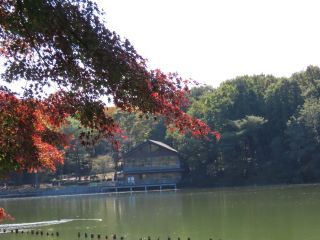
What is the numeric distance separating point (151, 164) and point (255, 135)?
11.9 meters

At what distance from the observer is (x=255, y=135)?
49.7 m

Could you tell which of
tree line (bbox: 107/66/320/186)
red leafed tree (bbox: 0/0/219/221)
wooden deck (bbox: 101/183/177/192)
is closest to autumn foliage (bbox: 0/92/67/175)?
red leafed tree (bbox: 0/0/219/221)

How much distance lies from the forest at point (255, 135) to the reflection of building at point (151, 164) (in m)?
1.38

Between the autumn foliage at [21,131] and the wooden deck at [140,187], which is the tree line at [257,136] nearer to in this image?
the wooden deck at [140,187]

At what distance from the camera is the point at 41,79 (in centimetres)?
433

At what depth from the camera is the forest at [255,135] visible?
Answer: 45.2 metres

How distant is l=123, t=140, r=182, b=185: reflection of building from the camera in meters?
51.3

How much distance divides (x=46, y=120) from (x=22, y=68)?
0.96 m

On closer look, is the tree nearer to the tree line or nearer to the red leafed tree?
the red leafed tree

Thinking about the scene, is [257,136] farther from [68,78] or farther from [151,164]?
[68,78]

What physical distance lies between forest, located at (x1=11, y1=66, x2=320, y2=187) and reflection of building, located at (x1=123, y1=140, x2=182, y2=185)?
4.52 feet

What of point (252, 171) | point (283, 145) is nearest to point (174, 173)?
point (252, 171)

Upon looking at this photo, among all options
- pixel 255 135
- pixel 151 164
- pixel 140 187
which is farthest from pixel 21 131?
pixel 140 187

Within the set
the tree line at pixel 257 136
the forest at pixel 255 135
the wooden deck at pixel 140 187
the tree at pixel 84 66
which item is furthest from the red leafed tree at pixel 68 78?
the wooden deck at pixel 140 187
